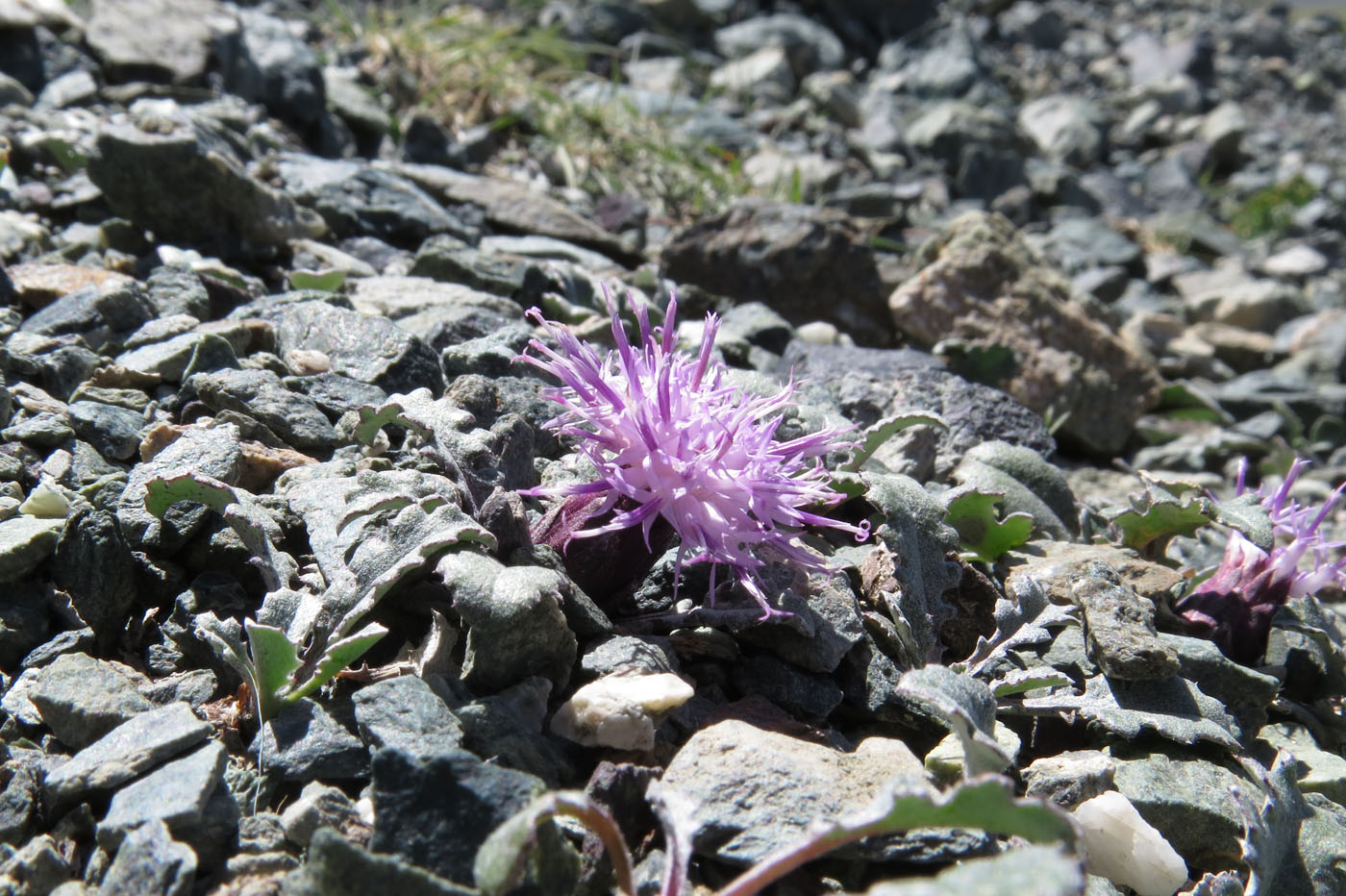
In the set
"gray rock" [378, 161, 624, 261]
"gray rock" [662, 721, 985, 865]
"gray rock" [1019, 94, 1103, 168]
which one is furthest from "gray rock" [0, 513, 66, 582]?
"gray rock" [1019, 94, 1103, 168]

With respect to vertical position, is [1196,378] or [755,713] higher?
[755,713]

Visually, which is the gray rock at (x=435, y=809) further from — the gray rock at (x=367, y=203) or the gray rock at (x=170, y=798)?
the gray rock at (x=367, y=203)

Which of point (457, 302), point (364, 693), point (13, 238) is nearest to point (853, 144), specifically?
point (457, 302)

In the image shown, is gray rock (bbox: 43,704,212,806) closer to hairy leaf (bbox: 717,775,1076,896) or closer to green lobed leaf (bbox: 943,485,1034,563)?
hairy leaf (bbox: 717,775,1076,896)

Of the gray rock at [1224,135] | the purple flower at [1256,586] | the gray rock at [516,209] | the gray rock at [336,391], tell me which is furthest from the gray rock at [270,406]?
the gray rock at [1224,135]

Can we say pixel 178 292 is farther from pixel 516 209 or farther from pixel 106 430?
pixel 516 209

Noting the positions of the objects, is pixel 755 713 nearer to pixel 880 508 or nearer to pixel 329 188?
pixel 880 508
